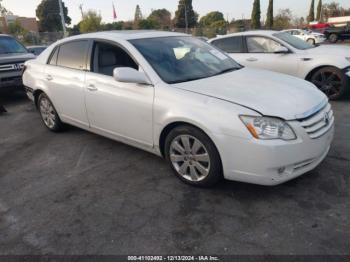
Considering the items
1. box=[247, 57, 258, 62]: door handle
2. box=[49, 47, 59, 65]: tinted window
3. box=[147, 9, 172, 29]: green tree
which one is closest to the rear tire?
box=[247, 57, 258, 62]: door handle

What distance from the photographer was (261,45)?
7.29m

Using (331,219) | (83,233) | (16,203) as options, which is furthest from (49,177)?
(331,219)

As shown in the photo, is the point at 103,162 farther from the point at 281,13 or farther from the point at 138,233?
the point at 281,13

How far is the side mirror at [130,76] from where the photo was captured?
11.7 feet

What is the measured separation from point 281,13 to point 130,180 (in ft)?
197

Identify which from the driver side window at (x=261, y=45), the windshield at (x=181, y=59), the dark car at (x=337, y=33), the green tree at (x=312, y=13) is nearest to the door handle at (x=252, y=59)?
the driver side window at (x=261, y=45)

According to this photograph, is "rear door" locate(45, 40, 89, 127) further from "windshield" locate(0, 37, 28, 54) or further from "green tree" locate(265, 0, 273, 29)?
"green tree" locate(265, 0, 273, 29)

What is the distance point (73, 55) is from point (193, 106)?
7.86 ft

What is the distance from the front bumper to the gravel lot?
1.01ft

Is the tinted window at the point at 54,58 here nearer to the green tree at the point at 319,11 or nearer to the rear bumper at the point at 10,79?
the rear bumper at the point at 10,79

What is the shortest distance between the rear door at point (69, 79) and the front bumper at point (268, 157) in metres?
2.37

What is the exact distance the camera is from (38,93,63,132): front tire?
5.37 metres

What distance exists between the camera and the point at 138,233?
2854mm

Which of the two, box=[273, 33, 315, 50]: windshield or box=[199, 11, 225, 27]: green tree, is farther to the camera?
box=[199, 11, 225, 27]: green tree
